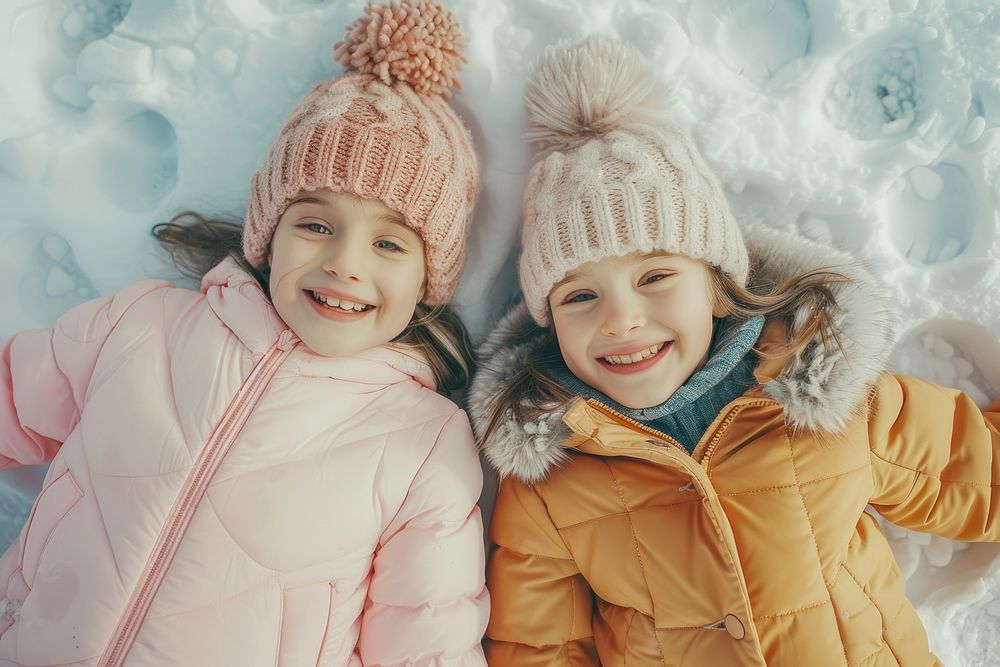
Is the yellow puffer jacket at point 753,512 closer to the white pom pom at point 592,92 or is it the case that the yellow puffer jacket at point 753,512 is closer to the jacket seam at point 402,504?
the jacket seam at point 402,504

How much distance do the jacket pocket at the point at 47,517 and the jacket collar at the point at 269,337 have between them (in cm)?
43

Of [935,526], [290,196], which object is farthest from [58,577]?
[935,526]

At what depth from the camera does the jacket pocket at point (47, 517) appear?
1.28 metres

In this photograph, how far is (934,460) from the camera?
137 centimetres

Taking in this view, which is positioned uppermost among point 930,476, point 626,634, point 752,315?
point 752,315

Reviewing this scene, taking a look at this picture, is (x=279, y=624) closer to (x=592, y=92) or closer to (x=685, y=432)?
(x=685, y=432)

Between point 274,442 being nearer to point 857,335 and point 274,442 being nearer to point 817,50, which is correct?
point 857,335

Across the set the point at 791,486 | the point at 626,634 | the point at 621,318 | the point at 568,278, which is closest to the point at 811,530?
the point at 791,486

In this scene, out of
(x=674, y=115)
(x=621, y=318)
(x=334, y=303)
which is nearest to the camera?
(x=621, y=318)

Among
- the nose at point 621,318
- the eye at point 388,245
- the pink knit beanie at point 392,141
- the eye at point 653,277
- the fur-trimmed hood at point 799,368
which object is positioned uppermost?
the pink knit beanie at point 392,141

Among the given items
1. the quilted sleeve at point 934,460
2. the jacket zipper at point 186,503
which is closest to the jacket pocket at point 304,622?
the jacket zipper at point 186,503

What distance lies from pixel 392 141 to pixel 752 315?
795mm

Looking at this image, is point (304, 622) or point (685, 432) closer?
point (304, 622)

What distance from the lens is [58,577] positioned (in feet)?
4.02
